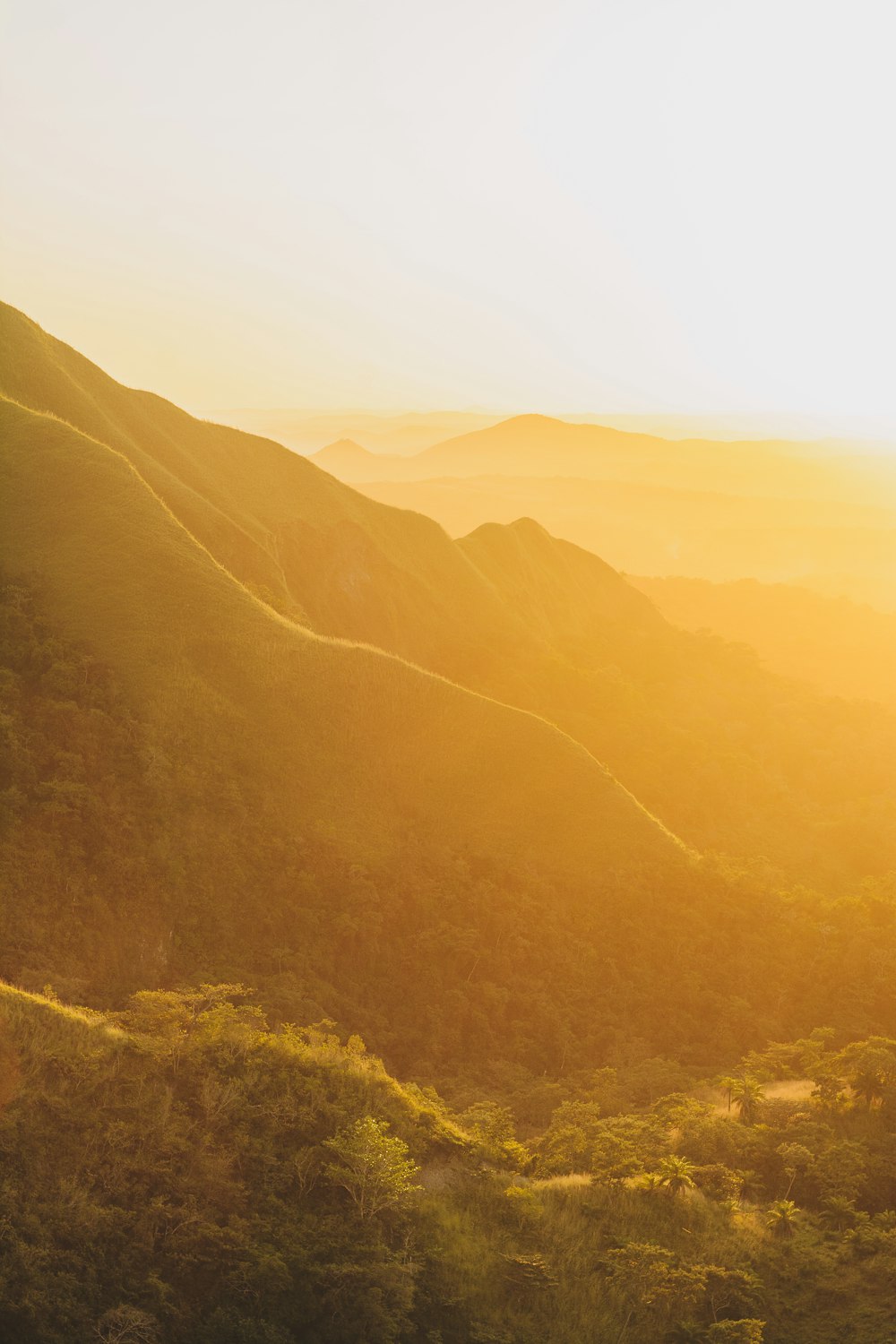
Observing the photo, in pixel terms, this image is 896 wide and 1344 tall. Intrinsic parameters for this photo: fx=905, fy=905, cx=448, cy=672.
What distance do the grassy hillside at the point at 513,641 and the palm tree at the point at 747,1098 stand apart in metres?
23.8

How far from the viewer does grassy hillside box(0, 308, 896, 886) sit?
48062mm

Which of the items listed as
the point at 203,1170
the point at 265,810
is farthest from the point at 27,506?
the point at 203,1170

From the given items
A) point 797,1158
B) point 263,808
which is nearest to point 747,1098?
point 797,1158

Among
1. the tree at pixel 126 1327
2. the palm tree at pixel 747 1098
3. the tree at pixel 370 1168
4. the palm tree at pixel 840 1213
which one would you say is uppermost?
the tree at pixel 370 1168

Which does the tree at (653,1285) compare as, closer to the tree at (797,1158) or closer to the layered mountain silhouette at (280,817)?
the tree at (797,1158)

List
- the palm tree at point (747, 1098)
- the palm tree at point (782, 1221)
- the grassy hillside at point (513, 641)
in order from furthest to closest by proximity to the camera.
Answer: the grassy hillside at point (513, 641), the palm tree at point (747, 1098), the palm tree at point (782, 1221)

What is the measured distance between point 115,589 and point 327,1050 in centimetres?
1930

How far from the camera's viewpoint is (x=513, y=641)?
60031mm

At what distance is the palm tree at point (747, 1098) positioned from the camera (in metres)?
23.1

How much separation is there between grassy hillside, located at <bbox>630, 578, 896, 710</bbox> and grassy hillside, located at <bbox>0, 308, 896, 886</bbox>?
1995 centimetres

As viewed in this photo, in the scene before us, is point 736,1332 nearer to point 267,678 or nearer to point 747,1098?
point 747,1098

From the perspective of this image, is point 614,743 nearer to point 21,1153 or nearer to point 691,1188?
point 691,1188

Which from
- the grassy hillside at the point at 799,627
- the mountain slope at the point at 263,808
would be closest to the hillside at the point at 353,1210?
the mountain slope at the point at 263,808

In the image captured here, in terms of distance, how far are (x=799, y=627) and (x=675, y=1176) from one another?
8750cm
